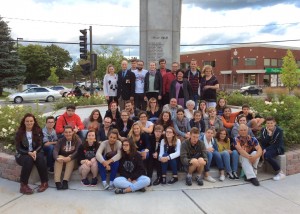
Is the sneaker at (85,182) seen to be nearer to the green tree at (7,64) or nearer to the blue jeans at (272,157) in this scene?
the blue jeans at (272,157)

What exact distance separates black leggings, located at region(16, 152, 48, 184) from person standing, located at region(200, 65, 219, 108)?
458cm

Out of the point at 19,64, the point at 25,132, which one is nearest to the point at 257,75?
the point at 19,64

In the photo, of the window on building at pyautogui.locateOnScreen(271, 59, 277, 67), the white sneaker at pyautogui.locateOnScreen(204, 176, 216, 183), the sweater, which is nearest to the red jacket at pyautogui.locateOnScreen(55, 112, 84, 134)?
the sweater

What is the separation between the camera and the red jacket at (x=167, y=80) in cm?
877

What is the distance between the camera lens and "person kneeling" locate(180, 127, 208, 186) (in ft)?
20.2

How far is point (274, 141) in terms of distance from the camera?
6746 millimetres

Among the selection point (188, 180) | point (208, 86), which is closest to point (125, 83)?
point (208, 86)

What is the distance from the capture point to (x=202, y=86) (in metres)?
8.88

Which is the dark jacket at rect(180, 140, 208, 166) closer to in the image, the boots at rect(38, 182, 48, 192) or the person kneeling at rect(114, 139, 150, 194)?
the person kneeling at rect(114, 139, 150, 194)

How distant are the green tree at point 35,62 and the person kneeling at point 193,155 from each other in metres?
69.1

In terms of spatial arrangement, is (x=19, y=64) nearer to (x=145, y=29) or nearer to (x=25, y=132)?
(x=145, y=29)

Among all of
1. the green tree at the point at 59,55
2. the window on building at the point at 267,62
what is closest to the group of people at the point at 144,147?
the window on building at the point at 267,62

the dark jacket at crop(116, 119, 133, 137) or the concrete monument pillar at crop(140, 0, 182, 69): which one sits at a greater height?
the concrete monument pillar at crop(140, 0, 182, 69)

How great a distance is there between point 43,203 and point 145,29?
23.6 ft
